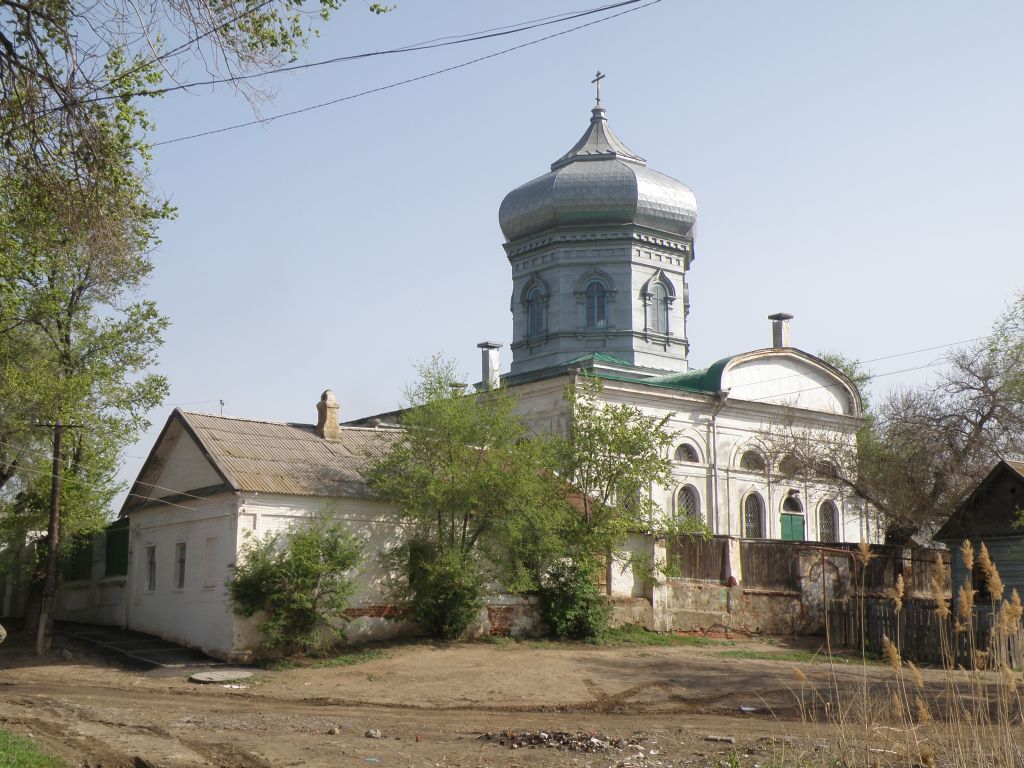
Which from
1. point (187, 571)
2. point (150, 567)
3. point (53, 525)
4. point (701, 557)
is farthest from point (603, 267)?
point (53, 525)

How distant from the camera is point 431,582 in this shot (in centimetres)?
2258

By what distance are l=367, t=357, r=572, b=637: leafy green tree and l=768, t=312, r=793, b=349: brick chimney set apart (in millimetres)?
15303

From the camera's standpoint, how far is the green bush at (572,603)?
24.0m

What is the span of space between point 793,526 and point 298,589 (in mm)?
18518

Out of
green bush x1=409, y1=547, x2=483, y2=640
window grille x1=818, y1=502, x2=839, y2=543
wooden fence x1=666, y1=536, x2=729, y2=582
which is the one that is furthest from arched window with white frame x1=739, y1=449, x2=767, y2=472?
green bush x1=409, y1=547, x2=483, y2=640

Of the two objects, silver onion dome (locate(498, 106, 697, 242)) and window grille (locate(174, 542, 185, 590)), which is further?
silver onion dome (locate(498, 106, 697, 242))

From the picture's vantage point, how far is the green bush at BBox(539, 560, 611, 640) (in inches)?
944

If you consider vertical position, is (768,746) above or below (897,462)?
below

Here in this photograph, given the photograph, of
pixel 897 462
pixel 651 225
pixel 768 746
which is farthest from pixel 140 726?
pixel 651 225

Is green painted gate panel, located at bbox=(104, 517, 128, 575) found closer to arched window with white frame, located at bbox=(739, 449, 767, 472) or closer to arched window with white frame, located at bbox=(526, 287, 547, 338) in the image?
arched window with white frame, located at bbox=(526, 287, 547, 338)

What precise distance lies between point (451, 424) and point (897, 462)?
1184 centimetres

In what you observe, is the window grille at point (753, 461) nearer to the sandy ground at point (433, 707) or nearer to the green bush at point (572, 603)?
the sandy ground at point (433, 707)

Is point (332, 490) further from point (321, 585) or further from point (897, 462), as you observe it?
point (897, 462)

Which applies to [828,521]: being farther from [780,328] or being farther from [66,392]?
[66,392]
